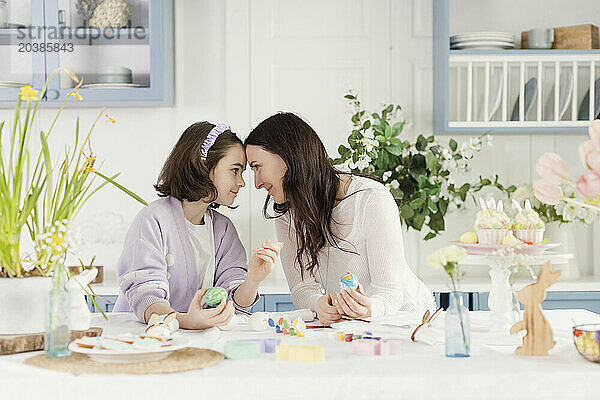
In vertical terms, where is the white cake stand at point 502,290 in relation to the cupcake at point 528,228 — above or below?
below

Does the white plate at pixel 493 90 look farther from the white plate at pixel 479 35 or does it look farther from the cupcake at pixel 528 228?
the cupcake at pixel 528 228

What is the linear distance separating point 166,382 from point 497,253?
0.80 m

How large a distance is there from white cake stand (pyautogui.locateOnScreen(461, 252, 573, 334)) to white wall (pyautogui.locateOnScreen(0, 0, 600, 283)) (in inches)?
66.2

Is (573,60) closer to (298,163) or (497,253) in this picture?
(298,163)

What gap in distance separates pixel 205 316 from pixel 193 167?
1.86 ft

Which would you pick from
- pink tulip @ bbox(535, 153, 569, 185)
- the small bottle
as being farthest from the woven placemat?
the small bottle

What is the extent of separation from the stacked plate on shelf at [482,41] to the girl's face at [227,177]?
1.50 m

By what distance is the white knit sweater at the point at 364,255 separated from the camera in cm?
214

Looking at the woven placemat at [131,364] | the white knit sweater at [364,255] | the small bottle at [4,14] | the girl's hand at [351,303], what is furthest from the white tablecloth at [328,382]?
the small bottle at [4,14]

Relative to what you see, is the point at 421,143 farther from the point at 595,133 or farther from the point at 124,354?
the point at 124,354

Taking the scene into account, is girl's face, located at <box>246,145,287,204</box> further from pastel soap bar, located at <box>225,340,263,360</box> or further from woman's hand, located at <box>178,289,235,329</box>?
pastel soap bar, located at <box>225,340,263,360</box>

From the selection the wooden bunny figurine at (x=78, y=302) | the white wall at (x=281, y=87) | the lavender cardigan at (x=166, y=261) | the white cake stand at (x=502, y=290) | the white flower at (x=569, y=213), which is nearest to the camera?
the wooden bunny figurine at (x=78, y=302)

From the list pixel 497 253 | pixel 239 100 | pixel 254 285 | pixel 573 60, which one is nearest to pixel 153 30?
pixel 239 100

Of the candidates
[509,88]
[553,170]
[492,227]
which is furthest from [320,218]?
[509,88]
